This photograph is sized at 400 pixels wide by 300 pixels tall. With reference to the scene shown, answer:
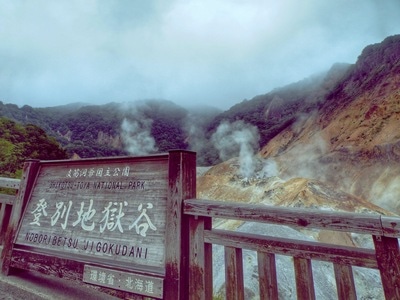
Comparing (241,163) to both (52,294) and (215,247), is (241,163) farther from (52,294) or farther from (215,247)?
(52,294)

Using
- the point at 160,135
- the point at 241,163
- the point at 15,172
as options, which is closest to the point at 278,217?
the point at 15,172

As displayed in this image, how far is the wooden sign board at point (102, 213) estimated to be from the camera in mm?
2266

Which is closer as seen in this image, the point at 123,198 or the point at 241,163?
the point at 123,198

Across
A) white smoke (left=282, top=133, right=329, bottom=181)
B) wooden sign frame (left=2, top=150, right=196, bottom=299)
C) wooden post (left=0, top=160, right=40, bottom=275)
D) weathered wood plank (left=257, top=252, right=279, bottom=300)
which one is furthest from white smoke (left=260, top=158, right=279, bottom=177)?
weathered wood plank (left=257, top=252, right=279, bottom=300)

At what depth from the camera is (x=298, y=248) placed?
173 centimetres

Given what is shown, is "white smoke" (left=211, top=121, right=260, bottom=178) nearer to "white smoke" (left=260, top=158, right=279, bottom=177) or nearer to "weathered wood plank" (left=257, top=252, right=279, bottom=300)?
"white smoke" (left=260, top=158, right=279, bottom=177)

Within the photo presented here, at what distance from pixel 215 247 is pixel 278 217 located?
235 inches

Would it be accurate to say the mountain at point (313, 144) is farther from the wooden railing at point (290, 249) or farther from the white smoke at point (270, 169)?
the wooden railing at point (290, 249)

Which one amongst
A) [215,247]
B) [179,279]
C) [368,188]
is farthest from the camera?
[368,188]

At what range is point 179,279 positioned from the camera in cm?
203

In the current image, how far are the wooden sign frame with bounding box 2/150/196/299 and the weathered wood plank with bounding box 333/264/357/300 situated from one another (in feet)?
3.54

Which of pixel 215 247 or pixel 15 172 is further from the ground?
pixel 15 172

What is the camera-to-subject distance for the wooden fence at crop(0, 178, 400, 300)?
57.7 inches

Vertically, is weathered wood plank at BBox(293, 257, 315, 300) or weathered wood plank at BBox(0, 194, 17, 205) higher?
weathered wood plank at BBox(0, 194, 17, 205)
